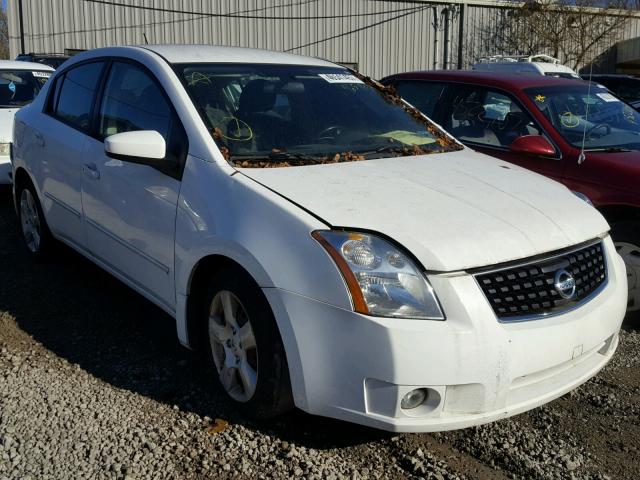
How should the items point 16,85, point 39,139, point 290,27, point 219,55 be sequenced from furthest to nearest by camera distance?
point 290,27, point 16,85, point 39,139, point 219,55

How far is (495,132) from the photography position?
5.57m

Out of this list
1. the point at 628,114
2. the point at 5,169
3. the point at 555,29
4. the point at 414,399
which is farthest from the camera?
the point at 555,29

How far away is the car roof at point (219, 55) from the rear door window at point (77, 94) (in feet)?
1.79

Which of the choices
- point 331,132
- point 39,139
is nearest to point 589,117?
point 331,132

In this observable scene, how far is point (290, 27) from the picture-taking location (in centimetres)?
2495

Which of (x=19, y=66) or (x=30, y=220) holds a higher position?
(x=19, y=66)

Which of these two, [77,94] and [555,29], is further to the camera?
[555,29]

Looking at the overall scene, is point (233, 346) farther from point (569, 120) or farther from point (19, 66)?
point (19, 66)

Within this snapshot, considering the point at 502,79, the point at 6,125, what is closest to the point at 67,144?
the point at 502,79

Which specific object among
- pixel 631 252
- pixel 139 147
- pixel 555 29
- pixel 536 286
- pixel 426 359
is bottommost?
pixel 631 252

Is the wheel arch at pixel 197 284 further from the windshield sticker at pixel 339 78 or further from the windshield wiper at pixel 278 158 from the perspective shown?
the windshield sticker at pixel 339 78

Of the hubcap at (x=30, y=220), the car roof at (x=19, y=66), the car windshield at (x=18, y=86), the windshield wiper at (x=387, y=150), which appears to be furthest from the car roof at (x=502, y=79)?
the car roof at (x=19, y=66)

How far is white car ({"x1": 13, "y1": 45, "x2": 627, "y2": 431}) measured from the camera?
2.70m

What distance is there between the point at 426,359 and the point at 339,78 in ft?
7.51
